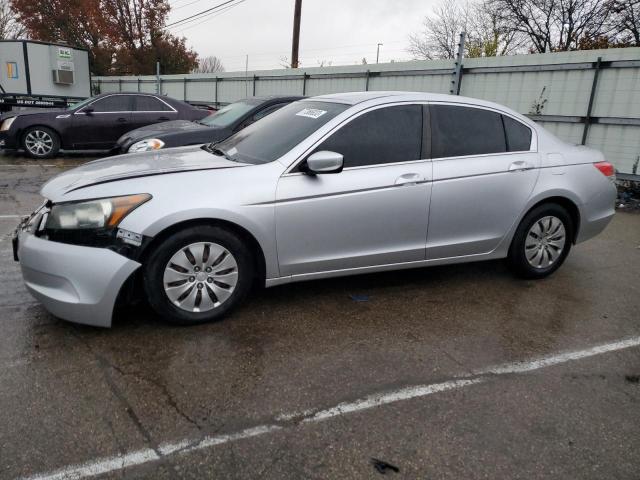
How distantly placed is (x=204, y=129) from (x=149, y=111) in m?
4.54

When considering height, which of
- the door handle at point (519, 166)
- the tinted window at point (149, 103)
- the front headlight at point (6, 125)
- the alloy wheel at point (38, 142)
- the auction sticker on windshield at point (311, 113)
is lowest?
the alloy wheel at point (38, 142)

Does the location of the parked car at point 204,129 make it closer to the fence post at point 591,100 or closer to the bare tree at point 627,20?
the fence post at point 591,100

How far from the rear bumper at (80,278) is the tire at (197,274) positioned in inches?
7.7

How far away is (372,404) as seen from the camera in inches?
107

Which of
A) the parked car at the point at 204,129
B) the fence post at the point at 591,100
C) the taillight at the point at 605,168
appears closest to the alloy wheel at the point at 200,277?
the taillight at the point at 605,168

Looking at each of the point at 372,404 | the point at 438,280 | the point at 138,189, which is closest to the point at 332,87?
the point at 438,280

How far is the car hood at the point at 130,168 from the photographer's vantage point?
3438 mm

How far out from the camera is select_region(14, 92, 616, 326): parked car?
10.6ft

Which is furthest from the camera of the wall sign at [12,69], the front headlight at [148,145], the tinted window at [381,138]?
the wall sign at [12,69]

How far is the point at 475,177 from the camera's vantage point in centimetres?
416

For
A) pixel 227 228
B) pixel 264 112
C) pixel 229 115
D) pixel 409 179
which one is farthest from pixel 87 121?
pixel 409 179

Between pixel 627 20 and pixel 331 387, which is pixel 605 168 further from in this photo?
pixel 627 20

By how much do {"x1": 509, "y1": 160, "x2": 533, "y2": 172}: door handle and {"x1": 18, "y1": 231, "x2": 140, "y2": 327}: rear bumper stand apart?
3.03m

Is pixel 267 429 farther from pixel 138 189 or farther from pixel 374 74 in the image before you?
pixel 374 74
